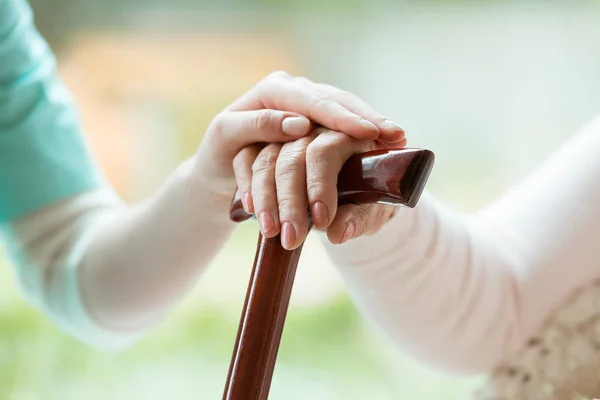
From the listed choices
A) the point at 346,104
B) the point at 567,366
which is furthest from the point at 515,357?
the point at 346,104

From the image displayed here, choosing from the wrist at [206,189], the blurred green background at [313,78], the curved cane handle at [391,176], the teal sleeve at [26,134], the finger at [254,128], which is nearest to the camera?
the curved cane handle at [391,176]

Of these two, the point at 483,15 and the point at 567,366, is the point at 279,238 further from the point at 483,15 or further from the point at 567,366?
the point at 483,15

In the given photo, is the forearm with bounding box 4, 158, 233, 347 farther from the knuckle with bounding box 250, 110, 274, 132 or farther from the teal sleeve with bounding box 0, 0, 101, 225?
the knuckle with bounding box 250, 110, 274, 132

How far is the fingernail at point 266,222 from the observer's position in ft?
1.30

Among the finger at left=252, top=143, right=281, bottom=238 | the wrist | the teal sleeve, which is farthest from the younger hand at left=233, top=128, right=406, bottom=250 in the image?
the teal sleeve

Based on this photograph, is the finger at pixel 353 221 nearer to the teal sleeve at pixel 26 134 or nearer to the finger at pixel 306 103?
the finger at pixel 306 103

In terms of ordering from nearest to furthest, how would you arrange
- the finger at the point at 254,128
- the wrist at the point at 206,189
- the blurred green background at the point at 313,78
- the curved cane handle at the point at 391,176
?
1. the curved cane handle at the point at 391,176
2. the finger at the point at 254,128
3. the wrist at the point at 206,189
4. the blurred green background at the point at 313,78

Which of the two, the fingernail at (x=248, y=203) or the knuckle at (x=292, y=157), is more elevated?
the knuckle at (x=292, y=157)

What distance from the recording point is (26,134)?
735 mm

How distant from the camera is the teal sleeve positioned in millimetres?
730

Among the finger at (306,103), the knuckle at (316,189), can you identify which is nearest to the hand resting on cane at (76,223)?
the finger at (306,103)

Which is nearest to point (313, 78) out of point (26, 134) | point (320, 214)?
point (26, 134)

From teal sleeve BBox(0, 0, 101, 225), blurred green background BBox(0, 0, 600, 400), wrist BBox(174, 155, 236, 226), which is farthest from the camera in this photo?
blurred green background BBox(0, 0, 600, 400)

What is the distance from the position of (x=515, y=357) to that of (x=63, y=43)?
Result: 1284 millimetres
